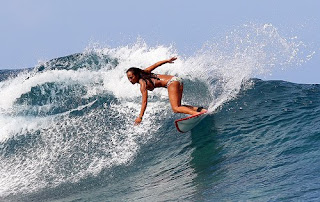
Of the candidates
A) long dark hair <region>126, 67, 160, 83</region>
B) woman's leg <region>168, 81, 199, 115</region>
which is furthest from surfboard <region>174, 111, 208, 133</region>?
long dark hair <region>126, 67, 160, 83</region>

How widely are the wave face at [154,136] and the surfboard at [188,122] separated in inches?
10.5

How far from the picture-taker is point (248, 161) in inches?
287

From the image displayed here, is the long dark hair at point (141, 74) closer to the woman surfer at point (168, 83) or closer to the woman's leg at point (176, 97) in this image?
the woman surfer at point (168, 83)

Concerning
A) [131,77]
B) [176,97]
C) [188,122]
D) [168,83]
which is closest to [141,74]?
[131,77]

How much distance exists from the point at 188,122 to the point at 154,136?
1454 millimetres

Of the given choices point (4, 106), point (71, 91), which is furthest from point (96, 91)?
point (4, 106)

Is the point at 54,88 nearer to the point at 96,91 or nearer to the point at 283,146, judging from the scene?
the point at 96,91

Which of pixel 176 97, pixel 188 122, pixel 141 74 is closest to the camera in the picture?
pixel 141 74

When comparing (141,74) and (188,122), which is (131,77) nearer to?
(141,74)

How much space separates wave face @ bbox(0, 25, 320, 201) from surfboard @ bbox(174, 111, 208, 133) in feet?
0.87

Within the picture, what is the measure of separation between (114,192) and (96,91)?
6.36m

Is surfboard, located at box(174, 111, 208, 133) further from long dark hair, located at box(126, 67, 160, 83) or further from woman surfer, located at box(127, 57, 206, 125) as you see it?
long dark hair, located at box(126, 67, 160, 83)

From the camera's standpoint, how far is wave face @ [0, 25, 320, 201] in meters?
6.84

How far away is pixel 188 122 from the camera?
30.4 feet
